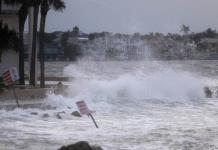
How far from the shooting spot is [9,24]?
42188 mm

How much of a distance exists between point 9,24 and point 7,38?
16.3 ft

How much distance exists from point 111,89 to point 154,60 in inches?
1279

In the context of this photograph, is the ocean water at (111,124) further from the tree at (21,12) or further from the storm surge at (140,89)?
the tree at (21,12)

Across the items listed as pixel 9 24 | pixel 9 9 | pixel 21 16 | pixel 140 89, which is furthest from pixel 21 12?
pixel 140 89

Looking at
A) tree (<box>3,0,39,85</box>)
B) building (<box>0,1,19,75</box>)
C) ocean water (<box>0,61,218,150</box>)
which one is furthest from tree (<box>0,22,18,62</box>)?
ocean water (<box>0,61,218,150</box>)

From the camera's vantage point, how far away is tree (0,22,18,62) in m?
36.9

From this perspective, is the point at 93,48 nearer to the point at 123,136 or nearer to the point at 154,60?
the point at 154,60

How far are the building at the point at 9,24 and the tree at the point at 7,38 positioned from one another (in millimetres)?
3054

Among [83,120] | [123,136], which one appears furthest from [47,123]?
[123,136]

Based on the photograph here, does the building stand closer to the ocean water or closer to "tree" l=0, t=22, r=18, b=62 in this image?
"tree" l=0, t=22, r=18, b=62

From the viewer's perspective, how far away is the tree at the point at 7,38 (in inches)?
1455

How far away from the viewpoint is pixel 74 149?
45.5ft

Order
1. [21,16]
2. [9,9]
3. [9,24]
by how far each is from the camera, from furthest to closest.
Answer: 1. [9,24]
2. [9,9]
3. [21,16]

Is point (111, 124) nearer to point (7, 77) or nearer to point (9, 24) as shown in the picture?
point (7, 77)
